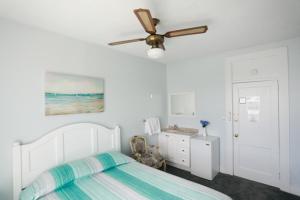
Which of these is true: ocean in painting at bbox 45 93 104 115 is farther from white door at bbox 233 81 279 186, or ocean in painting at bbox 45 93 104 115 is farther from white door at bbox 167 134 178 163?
white door at bbox 233 81 279 186

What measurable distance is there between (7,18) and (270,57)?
3.97 m

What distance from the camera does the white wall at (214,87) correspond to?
2598mm

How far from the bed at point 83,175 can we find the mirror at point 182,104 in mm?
1991

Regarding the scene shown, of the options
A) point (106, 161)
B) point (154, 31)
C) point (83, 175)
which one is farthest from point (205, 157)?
point (154, 31)

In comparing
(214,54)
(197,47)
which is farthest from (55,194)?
(214,54)

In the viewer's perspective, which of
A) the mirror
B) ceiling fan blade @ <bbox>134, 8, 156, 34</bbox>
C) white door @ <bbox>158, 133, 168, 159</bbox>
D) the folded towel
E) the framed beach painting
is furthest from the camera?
the mirror

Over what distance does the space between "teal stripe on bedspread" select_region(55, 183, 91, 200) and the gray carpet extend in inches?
85.5

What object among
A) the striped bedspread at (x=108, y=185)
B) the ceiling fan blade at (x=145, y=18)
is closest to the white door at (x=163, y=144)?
the striped bedspread at (x=108, y=185)

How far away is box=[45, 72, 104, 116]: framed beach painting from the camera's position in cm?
222

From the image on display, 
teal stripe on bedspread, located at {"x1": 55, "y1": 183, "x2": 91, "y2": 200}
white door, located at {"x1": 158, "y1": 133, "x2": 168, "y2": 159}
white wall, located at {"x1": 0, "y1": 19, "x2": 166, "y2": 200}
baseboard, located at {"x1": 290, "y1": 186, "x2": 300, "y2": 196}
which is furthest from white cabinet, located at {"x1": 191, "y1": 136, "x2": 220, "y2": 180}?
teal stripe on bedspread, located at {"x1": 55, "y1": 183, "x2": 91, "y2": 200}

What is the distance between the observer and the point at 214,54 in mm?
3439

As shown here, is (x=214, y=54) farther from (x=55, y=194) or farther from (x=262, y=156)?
(x=55, y=194)

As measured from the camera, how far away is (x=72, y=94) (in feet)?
7.95

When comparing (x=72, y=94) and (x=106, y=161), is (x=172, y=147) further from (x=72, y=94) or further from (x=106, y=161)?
(x=72, y=94)
